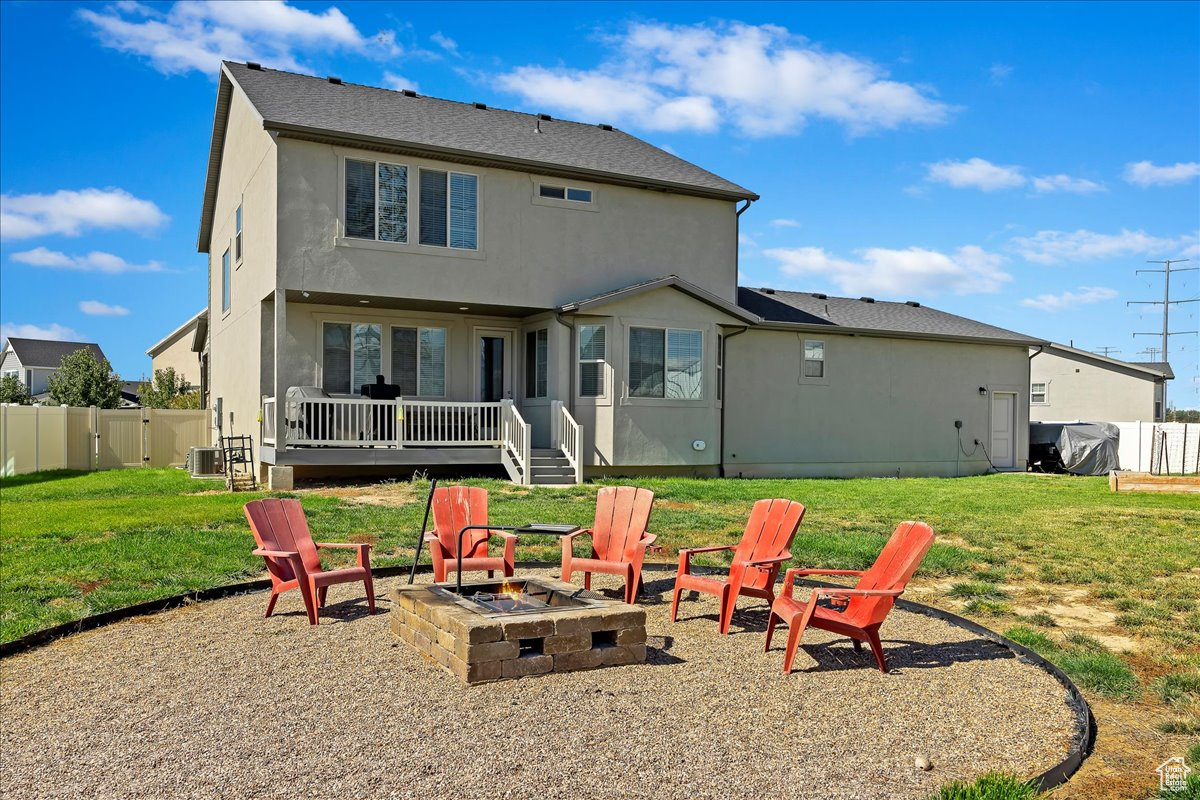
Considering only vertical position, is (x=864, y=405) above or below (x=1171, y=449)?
above

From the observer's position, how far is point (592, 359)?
712 inches

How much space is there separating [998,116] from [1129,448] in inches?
501

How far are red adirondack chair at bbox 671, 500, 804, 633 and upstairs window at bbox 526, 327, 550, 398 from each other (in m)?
11.7

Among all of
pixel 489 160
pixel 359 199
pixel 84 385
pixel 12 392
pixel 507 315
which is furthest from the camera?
pixel 12 392

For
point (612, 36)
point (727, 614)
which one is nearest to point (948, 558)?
point (727, 614)

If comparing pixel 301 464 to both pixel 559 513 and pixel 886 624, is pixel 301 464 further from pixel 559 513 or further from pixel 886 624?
pixel 886 624

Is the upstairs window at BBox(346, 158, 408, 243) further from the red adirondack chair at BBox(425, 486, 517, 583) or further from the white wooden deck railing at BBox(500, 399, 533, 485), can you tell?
the red adirondack chair at BBox(425, 486, 517, 583)

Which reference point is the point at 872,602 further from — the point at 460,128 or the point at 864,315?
the point at 864,315

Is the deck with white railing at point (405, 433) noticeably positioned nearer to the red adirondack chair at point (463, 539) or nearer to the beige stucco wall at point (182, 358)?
the red adirondack chair at point (463, 539)

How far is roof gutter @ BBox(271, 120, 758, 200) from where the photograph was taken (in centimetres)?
1611

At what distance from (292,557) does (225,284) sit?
1836 centimetres

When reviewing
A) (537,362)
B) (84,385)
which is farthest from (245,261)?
(84,385)

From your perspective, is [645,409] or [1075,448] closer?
[645,409]

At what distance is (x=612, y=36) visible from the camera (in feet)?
47.8
